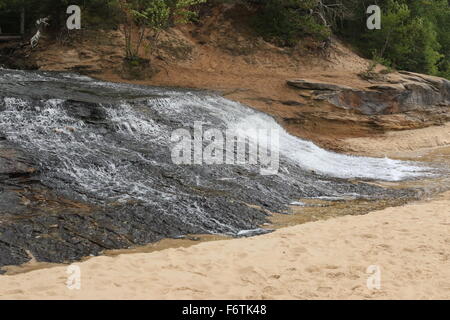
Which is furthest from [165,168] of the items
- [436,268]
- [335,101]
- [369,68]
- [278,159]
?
[369,68]

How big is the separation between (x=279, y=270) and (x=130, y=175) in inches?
157

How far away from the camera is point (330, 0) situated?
25.1 metres

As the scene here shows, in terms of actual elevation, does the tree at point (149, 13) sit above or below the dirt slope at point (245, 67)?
above

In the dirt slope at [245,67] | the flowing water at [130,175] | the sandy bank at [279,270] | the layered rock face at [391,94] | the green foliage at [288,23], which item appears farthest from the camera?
the green foliage at [288,23]

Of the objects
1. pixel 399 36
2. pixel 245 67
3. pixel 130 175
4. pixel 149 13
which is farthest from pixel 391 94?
pixel 130 175

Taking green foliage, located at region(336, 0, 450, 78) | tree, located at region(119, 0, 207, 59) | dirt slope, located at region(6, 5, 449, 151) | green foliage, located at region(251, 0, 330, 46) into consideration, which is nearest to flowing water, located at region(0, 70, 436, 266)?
dirt slope, located at region(6, 5, 449, 151)

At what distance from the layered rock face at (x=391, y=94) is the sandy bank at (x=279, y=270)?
35.5 ft

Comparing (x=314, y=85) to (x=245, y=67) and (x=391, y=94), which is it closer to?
(x=391, y=94)

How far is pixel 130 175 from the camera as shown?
28.8 feet

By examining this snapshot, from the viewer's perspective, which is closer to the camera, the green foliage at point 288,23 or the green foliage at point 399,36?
the green foliage at point 288,23

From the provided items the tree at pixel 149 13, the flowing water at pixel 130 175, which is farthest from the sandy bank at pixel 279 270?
the tree at pixel 149 13

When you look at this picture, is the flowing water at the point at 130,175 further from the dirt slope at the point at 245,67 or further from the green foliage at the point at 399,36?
the green foliage at the point at 399,36

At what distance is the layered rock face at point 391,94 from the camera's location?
17.7 metres

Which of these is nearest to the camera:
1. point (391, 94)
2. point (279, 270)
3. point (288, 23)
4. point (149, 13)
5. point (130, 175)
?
point (279, 270)
